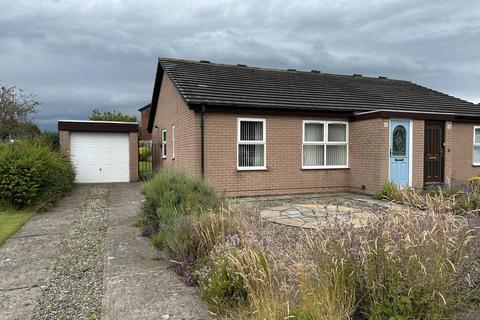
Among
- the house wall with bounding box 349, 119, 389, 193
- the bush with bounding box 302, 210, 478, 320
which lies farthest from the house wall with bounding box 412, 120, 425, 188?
the bush with bounding box 302, 210, 478, 320

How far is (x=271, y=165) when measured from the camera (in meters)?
12.7

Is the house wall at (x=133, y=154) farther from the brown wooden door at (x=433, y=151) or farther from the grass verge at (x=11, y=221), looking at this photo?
the brown wooden door at (x=433, y=151)

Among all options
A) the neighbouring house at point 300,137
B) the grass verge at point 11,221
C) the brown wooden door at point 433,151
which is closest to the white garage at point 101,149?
the neighbouring house at point 300,137

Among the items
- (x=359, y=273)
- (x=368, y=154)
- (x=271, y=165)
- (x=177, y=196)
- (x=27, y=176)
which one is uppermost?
(x=368, y=154)

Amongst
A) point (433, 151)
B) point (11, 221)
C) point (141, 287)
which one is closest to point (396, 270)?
A: point (141, 287)

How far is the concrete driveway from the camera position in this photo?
398cm

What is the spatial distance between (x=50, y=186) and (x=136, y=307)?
8.64 m

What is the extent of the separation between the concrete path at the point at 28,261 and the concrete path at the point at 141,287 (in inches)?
32.2

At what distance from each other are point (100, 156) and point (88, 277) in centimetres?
1410

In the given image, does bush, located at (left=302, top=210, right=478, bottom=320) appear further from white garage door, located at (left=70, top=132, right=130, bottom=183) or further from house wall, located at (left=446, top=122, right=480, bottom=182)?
white garage door, located at (left=70, top=132, right=130, bottom=183)

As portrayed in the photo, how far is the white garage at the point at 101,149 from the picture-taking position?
17.7 metres

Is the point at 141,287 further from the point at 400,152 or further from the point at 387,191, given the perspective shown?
the point at 400,152

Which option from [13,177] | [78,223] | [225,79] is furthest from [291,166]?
[13,177]

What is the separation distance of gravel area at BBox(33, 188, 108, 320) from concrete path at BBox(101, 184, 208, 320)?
14 cm
